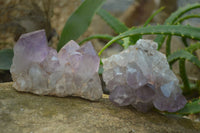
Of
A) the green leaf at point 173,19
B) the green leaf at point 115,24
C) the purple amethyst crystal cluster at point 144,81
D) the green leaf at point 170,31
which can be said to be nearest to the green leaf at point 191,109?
the purple amethyst crystal cluster at point 144,81

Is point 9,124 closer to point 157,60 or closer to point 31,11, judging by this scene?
point 157,60

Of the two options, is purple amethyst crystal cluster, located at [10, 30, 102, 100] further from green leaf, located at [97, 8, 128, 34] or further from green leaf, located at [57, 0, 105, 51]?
green leaf, located at [97, 8, 128, 34]

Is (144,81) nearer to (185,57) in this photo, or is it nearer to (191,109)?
(191,109)

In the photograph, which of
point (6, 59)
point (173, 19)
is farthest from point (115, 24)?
point (6, 59)

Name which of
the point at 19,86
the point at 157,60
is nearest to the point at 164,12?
the point at 157,60

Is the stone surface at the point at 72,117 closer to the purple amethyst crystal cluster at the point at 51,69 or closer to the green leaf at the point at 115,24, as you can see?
the purple amethyst crystal cluster at the point at 51,69

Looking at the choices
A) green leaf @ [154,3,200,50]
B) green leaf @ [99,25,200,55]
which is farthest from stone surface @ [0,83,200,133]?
green leaf @ [154,3,200,50]

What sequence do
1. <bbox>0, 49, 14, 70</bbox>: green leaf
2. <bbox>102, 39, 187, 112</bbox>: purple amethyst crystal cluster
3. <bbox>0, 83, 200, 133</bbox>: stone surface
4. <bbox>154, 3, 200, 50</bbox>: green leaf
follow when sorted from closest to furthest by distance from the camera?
1. <bbox>0, 83, 200, 133</bbox>: stone surface
2. <bbox>102, 39, 187, 112</bbox>: purple amethyst crystal cluster
3. <bbox>0, 49, 14, 70</bbox>: green leaf
4. <bbox>154, 3, 200, 50</bbox>: green leaf
